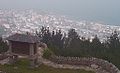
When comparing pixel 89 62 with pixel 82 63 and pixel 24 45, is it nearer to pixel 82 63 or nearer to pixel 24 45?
pixel 82 63

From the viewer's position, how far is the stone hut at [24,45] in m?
19.5

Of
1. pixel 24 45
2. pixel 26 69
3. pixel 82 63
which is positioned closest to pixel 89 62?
pixel 82 63

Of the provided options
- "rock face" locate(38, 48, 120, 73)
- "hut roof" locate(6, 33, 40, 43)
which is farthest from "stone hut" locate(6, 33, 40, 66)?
"rock face" locate(38, 48, 120, 73)

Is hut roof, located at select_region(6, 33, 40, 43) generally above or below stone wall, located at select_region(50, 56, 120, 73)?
above

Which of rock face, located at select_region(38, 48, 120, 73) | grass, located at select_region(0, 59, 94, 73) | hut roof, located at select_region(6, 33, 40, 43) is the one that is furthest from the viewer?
hut roof, located at select_region(6, 33, 40, 43)

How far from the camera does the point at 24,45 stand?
19828 millimetres

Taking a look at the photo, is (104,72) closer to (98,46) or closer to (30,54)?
(30,54)

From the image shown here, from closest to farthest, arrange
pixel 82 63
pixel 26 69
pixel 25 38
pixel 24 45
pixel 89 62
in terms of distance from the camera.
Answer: pixel 26 69 < pixel 25 38 < pixel 24 45 < pixel 89 62 < pixel 82 63

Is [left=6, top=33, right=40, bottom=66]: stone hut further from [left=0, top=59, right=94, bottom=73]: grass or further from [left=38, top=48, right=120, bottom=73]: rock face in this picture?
[left=38, top=48, right=120, bottom=73]: rock face

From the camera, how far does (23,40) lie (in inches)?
773

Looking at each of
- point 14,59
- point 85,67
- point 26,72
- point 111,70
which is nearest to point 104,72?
point 111,70

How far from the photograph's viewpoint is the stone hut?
768 inches

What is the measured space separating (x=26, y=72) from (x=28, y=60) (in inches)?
103

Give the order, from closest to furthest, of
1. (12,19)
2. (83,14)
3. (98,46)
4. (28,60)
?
(28,60)
(98,46)
(12,19)
(83,14)
